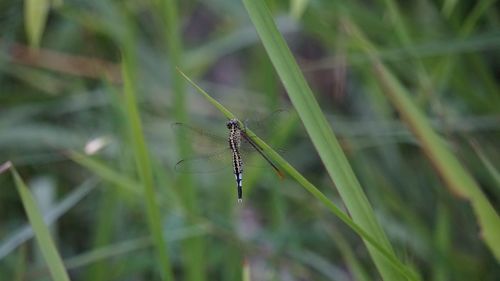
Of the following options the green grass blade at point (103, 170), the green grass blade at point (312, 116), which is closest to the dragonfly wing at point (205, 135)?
the green grass blade at point (103, 170)

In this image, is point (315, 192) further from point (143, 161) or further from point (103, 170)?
point (103, 170)

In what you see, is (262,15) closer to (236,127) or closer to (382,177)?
(236,127)

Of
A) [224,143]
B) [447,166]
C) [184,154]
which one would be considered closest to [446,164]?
[447,166]

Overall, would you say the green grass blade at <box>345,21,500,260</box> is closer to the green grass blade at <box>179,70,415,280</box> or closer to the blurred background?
the blurred background

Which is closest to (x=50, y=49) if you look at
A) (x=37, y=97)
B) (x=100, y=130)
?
(x=37, y=97)

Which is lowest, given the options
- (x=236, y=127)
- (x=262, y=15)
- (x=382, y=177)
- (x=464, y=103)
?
(x=262, y=15)

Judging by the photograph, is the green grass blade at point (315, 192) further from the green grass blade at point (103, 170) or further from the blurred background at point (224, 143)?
the green grass blade at point (103, 170)
